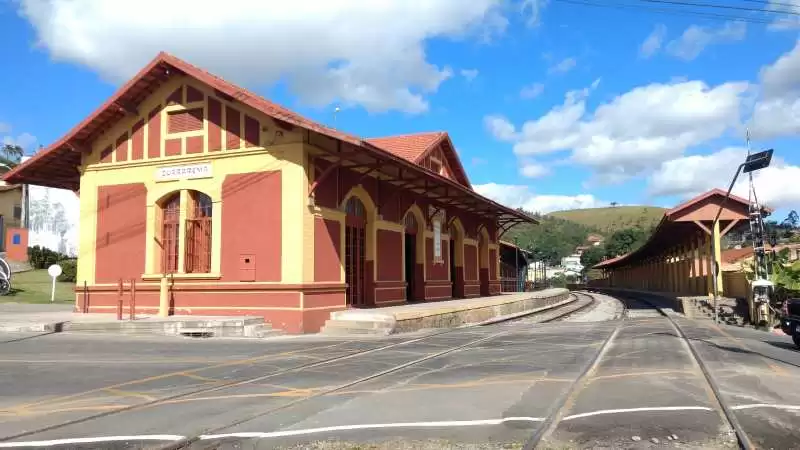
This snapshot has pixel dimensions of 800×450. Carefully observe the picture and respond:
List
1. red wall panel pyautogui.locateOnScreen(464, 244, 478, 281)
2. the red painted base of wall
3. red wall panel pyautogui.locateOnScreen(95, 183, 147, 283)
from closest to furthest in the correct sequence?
the red painted base of wall, red wall panel pyautogui.locateOnScreen(95, 183, 147, 283), red wall panel pyautogui.locateOnScreen(464, 244, 478, 281)

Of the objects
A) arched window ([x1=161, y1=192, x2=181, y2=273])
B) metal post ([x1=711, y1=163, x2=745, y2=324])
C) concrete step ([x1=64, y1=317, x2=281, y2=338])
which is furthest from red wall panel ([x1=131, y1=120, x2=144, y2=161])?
metal post ([x1=711, y1=163, x2=745, y2=324])

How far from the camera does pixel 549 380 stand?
8.88 metres

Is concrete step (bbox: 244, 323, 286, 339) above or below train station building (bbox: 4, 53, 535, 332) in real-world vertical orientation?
below

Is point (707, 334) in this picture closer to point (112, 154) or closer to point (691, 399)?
point (691, 399)

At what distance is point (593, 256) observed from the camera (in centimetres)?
12950

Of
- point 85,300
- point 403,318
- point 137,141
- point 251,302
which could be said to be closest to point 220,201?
point 251,302

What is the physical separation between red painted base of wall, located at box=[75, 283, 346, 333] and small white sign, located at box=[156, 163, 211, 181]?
318cm

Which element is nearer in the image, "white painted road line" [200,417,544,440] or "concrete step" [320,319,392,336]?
"white painted road line" [200,417,544,440]

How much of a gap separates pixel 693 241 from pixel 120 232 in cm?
2846

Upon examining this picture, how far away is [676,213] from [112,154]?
22219 millimetres

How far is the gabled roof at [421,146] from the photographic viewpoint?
2648cm

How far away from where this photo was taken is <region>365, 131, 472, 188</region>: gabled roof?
1043 inches

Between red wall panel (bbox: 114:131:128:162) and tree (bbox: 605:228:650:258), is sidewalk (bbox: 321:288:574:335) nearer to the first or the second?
red wall panel (bbox: 114:131:128:162)

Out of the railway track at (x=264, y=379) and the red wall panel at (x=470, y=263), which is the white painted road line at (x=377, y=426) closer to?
the railway track at (x=264, y=379)
